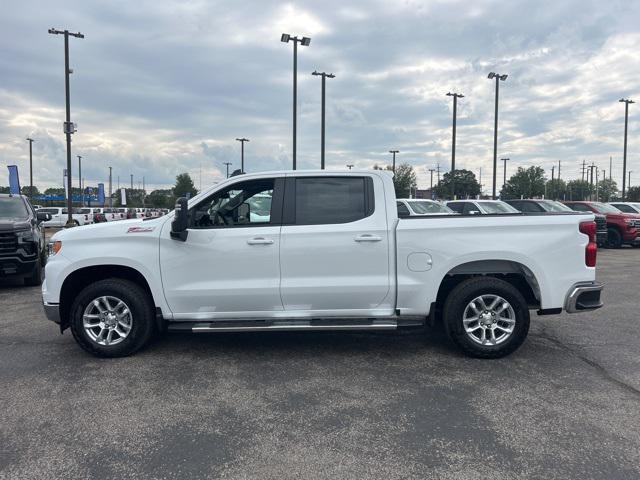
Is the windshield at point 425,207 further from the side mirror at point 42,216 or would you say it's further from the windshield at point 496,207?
the side mirror at point 42,216

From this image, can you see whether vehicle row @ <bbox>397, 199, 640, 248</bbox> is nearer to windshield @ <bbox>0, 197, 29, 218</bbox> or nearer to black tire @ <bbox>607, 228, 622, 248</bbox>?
black tire @ <bbox>607, 228, 622, 248</bbox>

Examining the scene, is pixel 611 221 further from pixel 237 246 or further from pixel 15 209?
pixel 15 209

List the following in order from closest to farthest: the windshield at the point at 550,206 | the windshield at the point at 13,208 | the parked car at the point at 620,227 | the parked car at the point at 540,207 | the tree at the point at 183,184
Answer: the windshield at the point at 13,208, the parked car at the point at 540,207, the windshield at the point at 550,206, the parked car at the point at 620,227, the tree at the point at 183,184

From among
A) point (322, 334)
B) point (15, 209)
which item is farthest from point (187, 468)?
point (15, 209)

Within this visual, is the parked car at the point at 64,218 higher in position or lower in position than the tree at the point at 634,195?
lower

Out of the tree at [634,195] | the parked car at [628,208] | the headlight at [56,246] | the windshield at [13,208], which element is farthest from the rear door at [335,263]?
the tree at [634,195]

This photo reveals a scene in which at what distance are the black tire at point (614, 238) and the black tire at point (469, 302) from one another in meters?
15.7

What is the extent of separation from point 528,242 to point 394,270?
53.0 inches

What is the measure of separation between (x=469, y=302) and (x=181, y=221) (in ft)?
9.59

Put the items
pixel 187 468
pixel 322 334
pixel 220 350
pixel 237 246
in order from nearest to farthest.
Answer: pixel 187 468, pixel 237 246, pixel 220 350, pixel 322 334

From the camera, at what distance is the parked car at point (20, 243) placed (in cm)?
876

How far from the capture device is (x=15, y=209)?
33.0 ft

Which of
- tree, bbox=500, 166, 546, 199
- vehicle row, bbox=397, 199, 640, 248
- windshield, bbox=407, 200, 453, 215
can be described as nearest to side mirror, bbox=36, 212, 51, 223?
windshield, bbox=407, 200, 453, 215

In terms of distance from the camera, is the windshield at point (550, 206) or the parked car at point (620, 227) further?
the parked car at point (620, 227)
